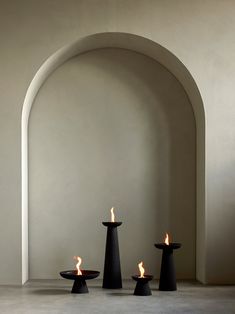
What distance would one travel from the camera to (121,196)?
781 cm

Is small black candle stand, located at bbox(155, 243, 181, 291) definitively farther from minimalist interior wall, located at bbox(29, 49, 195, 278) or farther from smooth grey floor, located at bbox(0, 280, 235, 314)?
minimalist interior wall, located at bbox(29, 49, 195, 278)

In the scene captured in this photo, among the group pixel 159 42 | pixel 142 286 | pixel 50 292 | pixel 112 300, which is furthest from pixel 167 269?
pixel 159 42

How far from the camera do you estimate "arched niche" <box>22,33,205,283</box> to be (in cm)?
733

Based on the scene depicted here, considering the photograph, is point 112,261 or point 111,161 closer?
point 112,261

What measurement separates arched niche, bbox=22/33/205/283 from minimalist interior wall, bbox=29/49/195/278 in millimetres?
134

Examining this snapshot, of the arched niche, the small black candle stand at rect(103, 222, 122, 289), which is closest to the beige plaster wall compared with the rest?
the arched niche

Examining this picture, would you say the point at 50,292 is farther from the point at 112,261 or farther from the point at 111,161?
the point at 111,161

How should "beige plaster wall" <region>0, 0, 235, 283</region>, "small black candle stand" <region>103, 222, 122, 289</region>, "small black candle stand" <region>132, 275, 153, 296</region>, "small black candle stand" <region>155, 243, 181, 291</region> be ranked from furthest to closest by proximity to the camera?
"beige plaster wall" <region>0, 0, 235, 283</region>
"small black candle stand" <region>103, 222, 122, 289</region>
"small black candle stand" <region>155, 243, 181, 291</region>
"small black candle stand" <region>132, 275, 153, 296</region>

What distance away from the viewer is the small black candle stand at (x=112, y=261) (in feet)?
23.2

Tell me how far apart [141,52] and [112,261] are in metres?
2.19

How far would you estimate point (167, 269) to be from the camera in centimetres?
702

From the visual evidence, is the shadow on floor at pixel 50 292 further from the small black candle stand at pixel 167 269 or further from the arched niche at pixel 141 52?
the small black candle stand at pixel 167 269

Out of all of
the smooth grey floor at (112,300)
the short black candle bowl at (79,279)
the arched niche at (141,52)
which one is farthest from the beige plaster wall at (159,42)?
the short black candle bowl at (79,279)

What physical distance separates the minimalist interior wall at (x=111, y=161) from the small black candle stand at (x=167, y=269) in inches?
26.6
